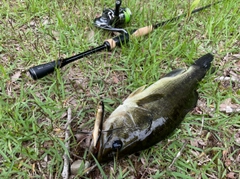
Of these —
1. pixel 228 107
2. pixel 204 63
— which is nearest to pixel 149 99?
pixel 204 63

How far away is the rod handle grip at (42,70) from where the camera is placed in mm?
2529

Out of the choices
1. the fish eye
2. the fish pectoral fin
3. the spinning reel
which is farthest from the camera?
the spinning reel

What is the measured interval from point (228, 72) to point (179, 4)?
1626mm

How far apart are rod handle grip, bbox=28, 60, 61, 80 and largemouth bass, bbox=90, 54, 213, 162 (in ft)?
3.07

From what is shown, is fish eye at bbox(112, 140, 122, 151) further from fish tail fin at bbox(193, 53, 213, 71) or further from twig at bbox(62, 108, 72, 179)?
fish tail fin at bbox(193, 53, 213, 71)

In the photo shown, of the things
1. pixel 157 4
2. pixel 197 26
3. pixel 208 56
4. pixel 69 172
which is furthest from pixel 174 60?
pixel 69 172

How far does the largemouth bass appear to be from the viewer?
6.75 feet

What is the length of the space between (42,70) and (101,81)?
746 millimetres

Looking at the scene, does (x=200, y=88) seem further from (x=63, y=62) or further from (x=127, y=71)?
(x=63, y=62)

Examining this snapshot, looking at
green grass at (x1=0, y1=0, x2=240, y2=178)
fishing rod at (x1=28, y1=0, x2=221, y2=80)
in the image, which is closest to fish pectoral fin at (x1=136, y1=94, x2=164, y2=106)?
green grass at (x1=0, y1=0, x2=240, y2=178)

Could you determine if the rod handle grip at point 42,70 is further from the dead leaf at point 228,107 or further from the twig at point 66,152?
the dead leaf at point 228,107

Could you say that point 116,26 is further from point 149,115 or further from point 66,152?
point 66,152

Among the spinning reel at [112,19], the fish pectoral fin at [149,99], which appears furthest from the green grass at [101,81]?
Answer: the fish pectoral fin at [149,99]

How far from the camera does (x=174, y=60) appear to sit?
3.25m
